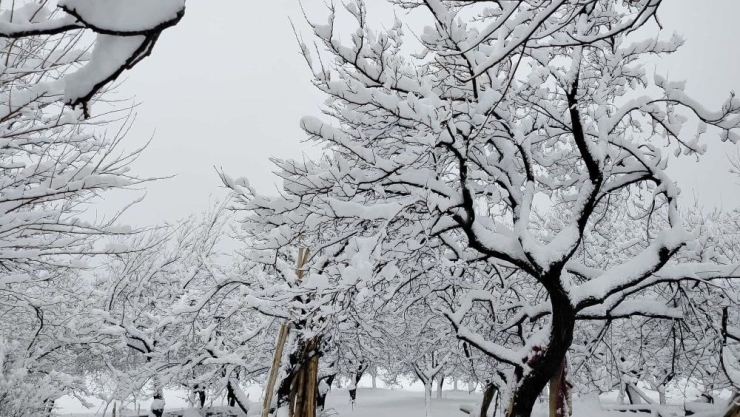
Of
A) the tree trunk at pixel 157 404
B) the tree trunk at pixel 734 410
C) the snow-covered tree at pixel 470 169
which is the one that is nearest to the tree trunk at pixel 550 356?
the snow-covered tree at pixel 470 169

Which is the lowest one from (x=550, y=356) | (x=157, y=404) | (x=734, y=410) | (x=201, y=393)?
(x=201, y=393)

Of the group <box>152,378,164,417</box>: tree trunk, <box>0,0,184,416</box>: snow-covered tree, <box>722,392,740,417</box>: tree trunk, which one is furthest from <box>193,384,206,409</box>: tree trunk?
<box>722,392,740,417</box>: tree trunk

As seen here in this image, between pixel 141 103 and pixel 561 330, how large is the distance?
5761 millimetres

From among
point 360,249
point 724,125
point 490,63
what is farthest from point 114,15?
point 724,125

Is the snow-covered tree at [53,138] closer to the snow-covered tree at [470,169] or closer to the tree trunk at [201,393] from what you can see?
the snow-covered tree at [470,169]

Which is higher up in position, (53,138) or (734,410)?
(53,138)

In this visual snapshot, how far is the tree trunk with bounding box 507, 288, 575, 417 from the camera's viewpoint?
20.6 ft

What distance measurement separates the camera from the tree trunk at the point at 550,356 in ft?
20.6

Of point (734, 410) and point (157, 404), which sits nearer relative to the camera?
point (734, 410)

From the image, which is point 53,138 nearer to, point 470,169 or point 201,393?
point 470,169

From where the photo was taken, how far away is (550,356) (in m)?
6.33

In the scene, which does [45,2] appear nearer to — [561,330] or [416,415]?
[561,330]

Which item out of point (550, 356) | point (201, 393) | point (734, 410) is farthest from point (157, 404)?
point (734, 410)

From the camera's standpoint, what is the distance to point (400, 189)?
6.19 m
